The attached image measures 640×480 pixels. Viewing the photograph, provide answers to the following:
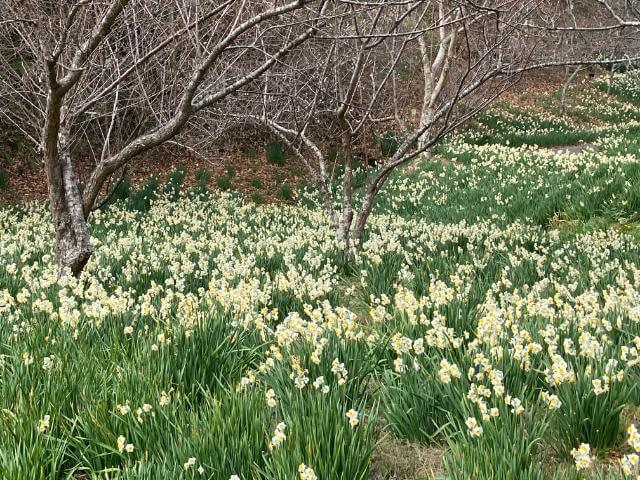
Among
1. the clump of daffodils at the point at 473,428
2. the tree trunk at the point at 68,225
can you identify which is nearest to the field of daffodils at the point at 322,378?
the clump of daffodils at the point at 473,428

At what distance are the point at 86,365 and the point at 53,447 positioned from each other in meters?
0.66

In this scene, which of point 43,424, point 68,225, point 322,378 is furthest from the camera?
point 68,225

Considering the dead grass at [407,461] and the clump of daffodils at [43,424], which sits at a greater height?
the clump of daffodils at [43,424]

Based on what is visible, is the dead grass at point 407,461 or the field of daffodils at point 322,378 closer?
the field of daffodils at point 322,378

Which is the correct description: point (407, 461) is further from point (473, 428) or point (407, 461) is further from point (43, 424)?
point (43, 424)

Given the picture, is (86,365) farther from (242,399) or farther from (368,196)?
(368,196)

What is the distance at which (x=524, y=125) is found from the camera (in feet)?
65.4

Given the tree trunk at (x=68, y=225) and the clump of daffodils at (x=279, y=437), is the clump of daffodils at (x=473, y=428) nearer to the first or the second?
the clump of daffodils at (x=279, y=437)

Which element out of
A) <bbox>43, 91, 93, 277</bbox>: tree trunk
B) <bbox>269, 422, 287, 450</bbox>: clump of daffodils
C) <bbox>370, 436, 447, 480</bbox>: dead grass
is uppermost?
<bbox>43, 91, 93, 277</bbox>: tree trunk

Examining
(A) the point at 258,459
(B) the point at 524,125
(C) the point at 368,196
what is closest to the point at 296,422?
(A) the point at 258,459

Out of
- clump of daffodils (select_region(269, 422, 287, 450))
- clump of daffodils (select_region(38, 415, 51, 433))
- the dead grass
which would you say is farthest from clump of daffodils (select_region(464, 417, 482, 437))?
clump of daffodils (select_region(38, 415, 51, 433))

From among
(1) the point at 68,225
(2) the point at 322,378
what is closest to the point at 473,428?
(2) the point at 322,378

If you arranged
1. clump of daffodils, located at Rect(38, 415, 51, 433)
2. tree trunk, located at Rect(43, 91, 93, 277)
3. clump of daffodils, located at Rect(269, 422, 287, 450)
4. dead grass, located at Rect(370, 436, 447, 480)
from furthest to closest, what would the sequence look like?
tree trunk, located at Rect(43, 91, 93, 277), dead grass, located at Rect(370, 436, 447, 480), clump of daffodils, located at Rect(38, 415, 51, 433), clump of daffodils, located at Rect(269, 422, 287, 450)

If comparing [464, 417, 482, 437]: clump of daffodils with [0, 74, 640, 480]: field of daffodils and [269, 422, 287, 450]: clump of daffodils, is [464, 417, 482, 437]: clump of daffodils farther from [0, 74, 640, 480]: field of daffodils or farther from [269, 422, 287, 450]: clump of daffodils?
[269, 422, 287, 450]: clump of daffodils
